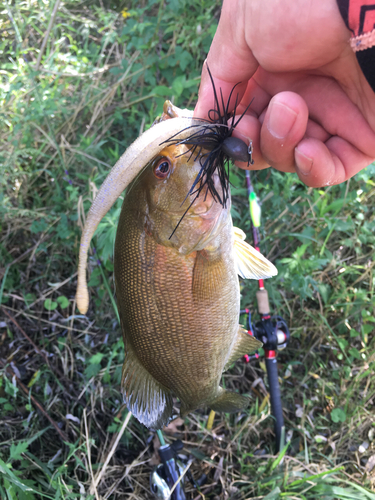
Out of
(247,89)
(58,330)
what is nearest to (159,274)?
(247,89)

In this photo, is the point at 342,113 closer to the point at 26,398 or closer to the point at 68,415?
the point at 68,415

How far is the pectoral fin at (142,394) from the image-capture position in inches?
62.2

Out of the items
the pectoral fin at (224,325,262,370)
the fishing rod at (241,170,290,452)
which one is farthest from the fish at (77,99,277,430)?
the fishing rod at (241,170,290,452)

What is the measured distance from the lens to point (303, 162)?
1454mm

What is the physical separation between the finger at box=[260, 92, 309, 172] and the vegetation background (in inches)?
37.1

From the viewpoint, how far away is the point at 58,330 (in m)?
2.92

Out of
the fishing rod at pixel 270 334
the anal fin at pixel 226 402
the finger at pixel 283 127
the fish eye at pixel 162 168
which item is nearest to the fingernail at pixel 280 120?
the finger at pixel 283 127

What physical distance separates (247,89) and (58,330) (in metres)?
2.44

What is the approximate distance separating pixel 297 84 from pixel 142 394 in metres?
1.68

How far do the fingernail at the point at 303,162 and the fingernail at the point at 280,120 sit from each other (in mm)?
112

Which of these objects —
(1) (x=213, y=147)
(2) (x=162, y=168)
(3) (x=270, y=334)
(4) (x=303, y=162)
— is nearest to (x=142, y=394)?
(3) (x=270, y=334)

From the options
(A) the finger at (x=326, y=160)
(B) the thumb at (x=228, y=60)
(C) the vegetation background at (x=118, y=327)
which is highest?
(B) the thumb at (x=228, y=60)

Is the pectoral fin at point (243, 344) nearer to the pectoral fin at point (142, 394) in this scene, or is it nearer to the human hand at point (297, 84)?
the pectoral fin at point (142, 394)

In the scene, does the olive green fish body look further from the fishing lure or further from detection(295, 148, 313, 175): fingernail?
detection(295, 148, 313, 175): fingernail
